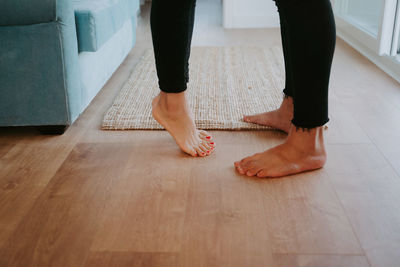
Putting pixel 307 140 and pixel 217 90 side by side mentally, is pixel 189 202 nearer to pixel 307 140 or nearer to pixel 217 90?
pixel 307 140

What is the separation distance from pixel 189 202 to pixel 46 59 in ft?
2.03

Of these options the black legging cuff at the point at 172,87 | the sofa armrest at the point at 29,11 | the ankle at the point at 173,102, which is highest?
the sofa armrest at the point at 29,11

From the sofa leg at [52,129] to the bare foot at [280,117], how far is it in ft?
2.05

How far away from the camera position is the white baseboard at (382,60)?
1887mm

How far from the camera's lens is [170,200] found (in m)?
0.95

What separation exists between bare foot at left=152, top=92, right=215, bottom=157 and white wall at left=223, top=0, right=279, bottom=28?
2206 mm

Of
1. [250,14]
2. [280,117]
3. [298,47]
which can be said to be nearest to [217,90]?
[280,117]

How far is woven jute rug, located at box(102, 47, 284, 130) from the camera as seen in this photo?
1393 millimetres

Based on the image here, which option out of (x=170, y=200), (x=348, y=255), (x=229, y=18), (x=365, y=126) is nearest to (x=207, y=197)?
(x=170, y=200)

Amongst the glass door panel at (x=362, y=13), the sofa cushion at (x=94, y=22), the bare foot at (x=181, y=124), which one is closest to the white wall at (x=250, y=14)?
the glass door panel at (x=362, y=13)

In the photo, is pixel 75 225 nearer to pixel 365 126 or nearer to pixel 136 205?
pixel 136 205

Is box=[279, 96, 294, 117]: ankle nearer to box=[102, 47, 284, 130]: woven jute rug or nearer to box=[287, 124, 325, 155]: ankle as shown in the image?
box=[102, 47, 284, 130]: woven jute rug

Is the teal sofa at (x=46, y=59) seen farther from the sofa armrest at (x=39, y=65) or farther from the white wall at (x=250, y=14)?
the white wall at (x=250, y=14)

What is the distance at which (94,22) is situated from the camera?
1.34m
